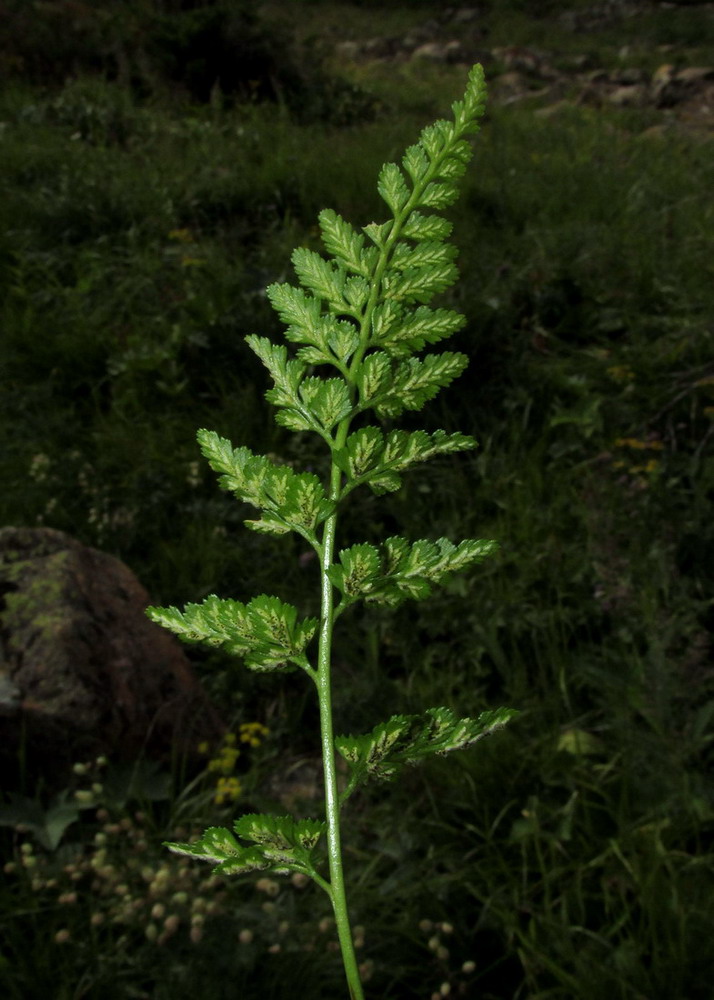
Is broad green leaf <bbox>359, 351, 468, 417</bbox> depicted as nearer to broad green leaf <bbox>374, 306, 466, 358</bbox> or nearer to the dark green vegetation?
broad green leaf <bbox>374, 306, 466, 358</bbox>

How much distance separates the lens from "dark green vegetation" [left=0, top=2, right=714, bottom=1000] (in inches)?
99.6

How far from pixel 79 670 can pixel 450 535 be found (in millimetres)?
1762

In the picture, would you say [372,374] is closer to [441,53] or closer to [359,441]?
[359,441]

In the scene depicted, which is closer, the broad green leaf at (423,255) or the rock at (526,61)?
the broad green leaf at (423,255)

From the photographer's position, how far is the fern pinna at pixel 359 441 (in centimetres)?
38

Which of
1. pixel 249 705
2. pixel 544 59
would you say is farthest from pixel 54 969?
pixel 544 59

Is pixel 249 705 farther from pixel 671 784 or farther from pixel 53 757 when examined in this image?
pixel 671 784

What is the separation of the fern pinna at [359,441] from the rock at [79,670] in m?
2.62

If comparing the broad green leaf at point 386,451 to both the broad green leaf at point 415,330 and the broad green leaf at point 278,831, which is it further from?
the broad green leaf at point 278,831

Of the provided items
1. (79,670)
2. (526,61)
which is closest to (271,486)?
(79,670)

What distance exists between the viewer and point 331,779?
0.35m

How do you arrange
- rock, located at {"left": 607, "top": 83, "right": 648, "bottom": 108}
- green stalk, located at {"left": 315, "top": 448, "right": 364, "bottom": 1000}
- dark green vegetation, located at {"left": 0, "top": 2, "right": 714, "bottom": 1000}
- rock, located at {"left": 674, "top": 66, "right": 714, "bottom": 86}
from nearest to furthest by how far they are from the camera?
green stalk, located at {"left": 315, "top": 448, "right": 364, "bottom": 1000} < dark green vegetation, located at {"left": 0, "top": 2, "right": 714, "bottom": 1000} < rock, located at {"left": 607, "top": 83, "right": 648, "bottom": 108} < rock, located at {"left": 674, "top": 66, "right": 714, "bottom": 86}

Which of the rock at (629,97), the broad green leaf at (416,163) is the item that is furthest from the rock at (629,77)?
the broad green leaf at (416,163)

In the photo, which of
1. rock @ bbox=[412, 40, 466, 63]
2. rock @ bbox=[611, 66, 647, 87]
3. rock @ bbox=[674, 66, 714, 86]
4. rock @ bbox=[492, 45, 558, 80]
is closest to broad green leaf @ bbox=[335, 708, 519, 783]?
rock @ bbox=[674, 66, 714, 86]
